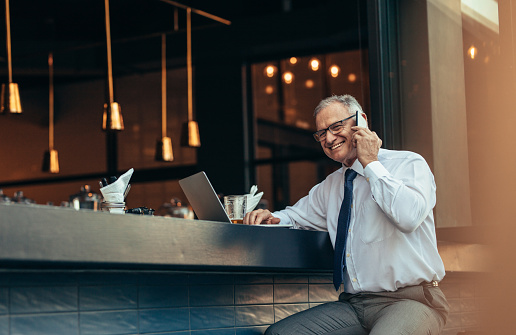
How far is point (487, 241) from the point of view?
336 centimetres

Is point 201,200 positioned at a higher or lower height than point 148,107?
lower

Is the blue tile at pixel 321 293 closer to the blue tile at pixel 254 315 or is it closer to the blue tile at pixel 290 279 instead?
the blue tile at pixel 290 279

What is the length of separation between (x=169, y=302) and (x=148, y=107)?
6932 mm

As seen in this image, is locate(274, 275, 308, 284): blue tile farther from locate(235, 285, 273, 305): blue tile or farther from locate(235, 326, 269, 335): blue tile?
locate(235, 326, 269, 335): blue tile

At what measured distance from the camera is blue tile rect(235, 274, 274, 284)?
2652 mm

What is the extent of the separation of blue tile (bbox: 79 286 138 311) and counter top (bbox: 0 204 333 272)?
23 cm

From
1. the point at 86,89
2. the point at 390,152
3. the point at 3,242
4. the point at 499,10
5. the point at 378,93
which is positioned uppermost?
the point at 86,89

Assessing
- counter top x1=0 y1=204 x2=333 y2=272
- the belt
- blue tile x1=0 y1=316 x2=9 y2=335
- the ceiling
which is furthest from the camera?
the ceiling

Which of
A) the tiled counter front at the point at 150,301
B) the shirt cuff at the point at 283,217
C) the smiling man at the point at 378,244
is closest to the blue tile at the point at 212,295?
the tiled counter front at the point at 150,301

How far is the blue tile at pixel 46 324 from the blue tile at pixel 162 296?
0.92 ft

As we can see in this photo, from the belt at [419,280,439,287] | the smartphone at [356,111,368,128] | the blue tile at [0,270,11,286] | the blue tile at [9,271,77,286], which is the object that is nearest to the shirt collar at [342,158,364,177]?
the smartphone at [356,111,368,128]

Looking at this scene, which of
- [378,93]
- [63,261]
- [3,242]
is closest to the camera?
[3,242]

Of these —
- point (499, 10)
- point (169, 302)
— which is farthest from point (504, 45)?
point (169, 302)

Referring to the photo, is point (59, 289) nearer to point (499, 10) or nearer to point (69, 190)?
point (499, 10)
